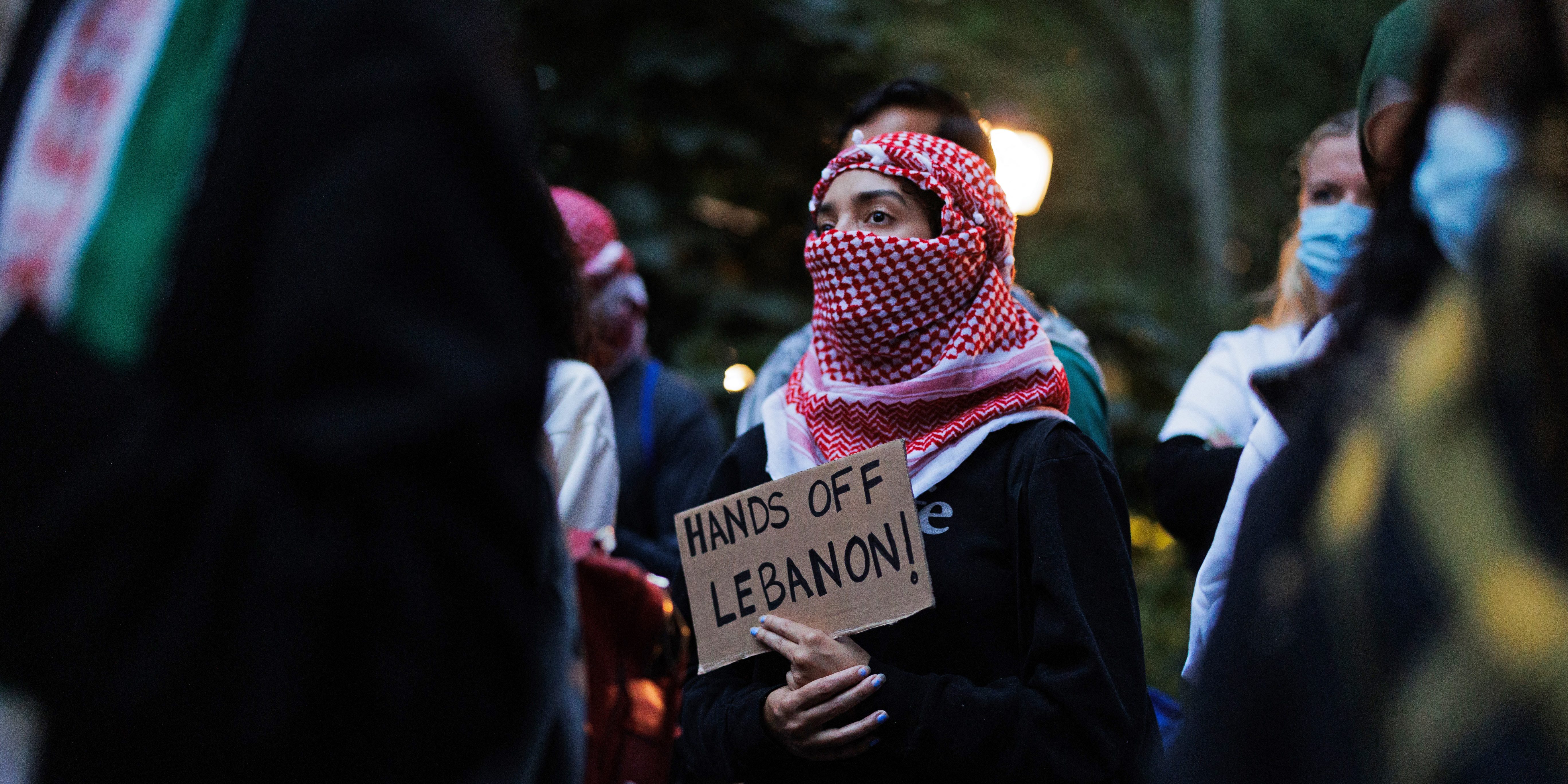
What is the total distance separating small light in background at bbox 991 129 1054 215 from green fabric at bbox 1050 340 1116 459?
3.70 metres

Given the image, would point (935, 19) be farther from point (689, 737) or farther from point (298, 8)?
point (298, 8)

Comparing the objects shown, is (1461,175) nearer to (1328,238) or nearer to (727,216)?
(1328,238)

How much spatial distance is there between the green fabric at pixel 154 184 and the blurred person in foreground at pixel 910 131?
7.46ft

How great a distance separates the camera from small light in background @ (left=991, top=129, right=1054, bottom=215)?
6.78 meters

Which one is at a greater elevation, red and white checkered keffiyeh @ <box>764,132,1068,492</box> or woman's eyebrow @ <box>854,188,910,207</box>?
woman's eyebrow @ <box>854,188,910,207</box>

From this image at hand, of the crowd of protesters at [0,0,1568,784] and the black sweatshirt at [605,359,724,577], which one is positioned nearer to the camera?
the crowd of protesters at [0,0,1568,784]

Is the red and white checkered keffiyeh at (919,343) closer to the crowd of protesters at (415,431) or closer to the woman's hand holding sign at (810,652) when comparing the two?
the woman's hand holding sign at (810,652)

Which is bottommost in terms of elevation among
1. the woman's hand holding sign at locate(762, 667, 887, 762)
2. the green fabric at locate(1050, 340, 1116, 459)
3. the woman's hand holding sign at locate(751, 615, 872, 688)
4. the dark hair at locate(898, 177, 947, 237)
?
the woman's hand holding sign at locate(762, 667, 887, 762)

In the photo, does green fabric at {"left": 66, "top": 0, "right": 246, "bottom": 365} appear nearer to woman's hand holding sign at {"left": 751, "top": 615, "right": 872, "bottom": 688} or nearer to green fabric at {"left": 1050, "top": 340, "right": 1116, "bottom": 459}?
woman's hand holding sign at {"left": 751, "top": 615, "right": 872, "bottom": 688}

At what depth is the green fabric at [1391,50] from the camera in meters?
2.20

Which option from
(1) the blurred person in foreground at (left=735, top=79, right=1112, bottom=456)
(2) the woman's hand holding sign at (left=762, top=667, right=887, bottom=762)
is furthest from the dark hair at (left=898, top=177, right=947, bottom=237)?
(2) the woman's hand holding sign at (left=762, top=667, right=887, bottom=762)

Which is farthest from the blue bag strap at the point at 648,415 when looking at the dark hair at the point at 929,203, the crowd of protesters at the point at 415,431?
the crowd of protesters at the point at 415,431

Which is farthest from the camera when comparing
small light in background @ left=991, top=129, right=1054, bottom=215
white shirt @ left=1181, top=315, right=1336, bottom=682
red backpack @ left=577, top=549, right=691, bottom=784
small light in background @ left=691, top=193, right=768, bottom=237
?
small light in background @ left=991, top=129, right=1054, bottom=215

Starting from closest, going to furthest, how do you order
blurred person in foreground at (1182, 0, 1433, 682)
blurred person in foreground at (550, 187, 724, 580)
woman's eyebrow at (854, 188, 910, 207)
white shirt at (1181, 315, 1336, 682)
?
blurred person in foreground at (1182, 0, 1433, 682), white shirt at (1181, 315, 1336, 682), woman's eyebrow at (854, 188, 910, 207), blurred person in foreground at (550, 187, 724, 580)
